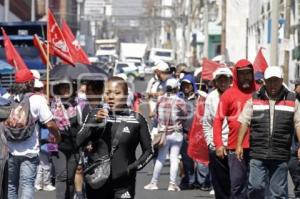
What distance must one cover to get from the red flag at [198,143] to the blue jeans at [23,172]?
15.1 feet

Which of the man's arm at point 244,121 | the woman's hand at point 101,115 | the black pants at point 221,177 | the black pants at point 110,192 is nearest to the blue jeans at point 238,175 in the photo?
the man's arm at point 244,121

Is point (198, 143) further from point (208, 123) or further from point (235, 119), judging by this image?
point (235, 119)

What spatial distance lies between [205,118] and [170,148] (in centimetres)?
286

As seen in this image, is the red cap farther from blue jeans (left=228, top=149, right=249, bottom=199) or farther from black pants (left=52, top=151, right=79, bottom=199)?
blue jeans (left=228, top=149, right=249, bottom=199)

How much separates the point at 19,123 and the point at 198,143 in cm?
492

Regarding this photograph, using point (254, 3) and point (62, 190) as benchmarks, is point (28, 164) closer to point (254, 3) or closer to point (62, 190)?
point (62, 190)

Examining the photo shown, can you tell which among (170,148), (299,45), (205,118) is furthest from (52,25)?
(299,45)

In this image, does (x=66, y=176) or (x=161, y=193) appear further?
(x=161, y=193)

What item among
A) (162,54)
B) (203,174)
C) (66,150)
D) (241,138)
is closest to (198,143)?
(203,174)

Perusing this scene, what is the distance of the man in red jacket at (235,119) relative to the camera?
37.1 feet

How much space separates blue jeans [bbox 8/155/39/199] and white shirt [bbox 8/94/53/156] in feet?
0.22

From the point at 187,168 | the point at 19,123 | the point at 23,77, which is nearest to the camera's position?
the point at 19,123

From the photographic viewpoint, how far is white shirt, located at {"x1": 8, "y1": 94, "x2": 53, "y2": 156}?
10.9m

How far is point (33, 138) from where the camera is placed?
36.0 ft
